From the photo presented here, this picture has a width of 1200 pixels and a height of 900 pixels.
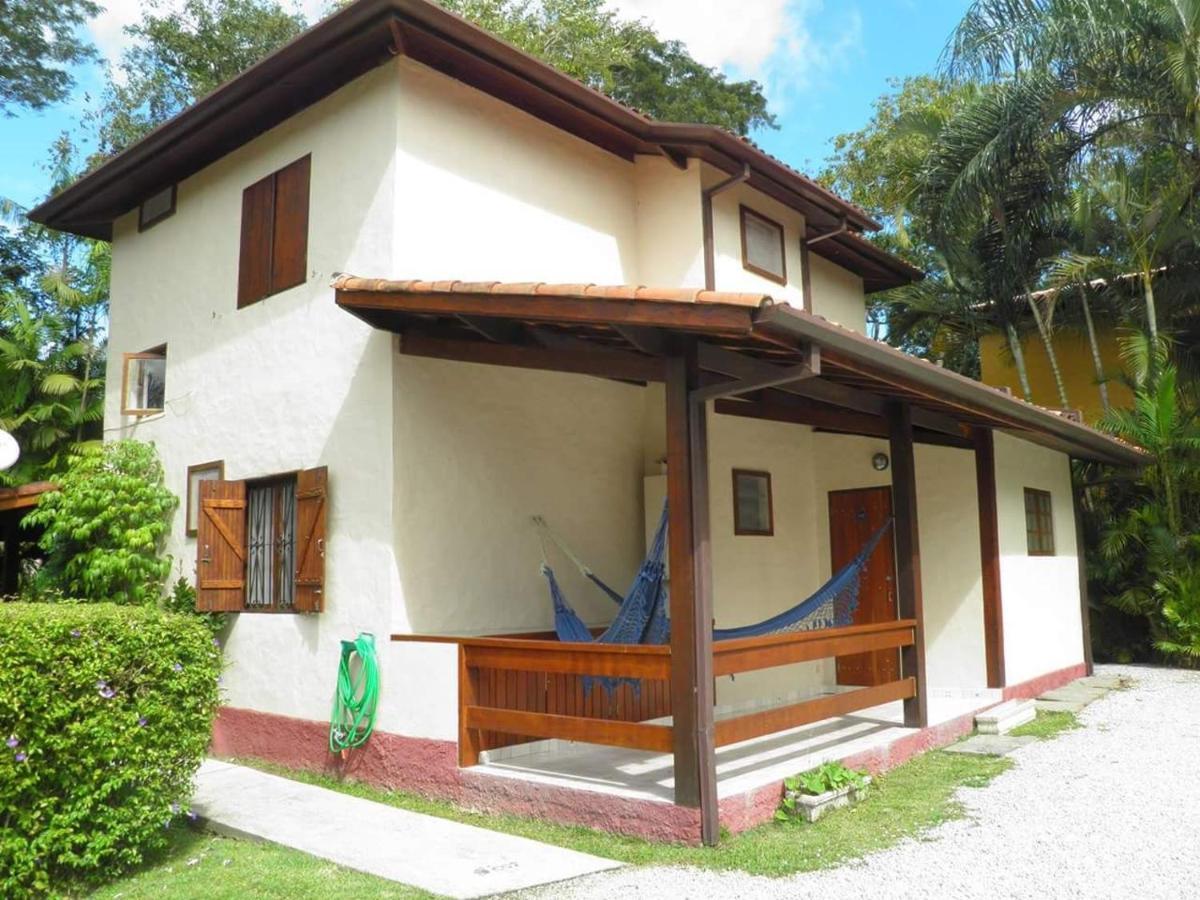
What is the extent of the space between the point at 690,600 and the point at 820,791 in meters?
1.53

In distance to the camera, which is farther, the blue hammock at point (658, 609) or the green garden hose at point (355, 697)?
the green garden hose at point (355, 697)

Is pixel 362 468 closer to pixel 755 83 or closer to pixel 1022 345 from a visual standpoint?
pixel 1022 345

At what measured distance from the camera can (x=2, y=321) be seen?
16.3 m

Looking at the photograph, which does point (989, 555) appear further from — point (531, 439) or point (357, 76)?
point (357, 76)

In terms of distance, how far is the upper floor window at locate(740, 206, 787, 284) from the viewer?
1022 centimetres

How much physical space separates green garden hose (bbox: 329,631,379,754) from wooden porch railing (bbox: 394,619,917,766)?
0.34 meters

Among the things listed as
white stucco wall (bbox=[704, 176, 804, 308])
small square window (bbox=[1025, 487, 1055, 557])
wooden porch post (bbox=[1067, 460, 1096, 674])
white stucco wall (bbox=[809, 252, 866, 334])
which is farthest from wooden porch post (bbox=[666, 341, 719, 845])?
wooden porch post (bbox=[1067, 460, 1096, 674])

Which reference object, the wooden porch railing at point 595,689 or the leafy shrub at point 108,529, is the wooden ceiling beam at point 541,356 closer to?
the wooden porch railing at point 595,689

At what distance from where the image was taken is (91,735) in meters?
4.92

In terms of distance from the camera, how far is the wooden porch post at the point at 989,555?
9117 mm

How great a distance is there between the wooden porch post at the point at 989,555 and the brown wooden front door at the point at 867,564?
0.91m

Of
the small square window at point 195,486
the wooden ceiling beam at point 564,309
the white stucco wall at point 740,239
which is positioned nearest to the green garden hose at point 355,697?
the wooden ceiling beam at point 564,309

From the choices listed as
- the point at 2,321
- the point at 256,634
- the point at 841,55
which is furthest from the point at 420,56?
the point at 841,55

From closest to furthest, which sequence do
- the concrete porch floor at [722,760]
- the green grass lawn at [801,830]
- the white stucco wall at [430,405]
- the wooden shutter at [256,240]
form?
the green grass lawn at [801,830], the concrete porch floor at [722,760], the white stucco wall at [430,405], the wooden shutter at [256,240]
